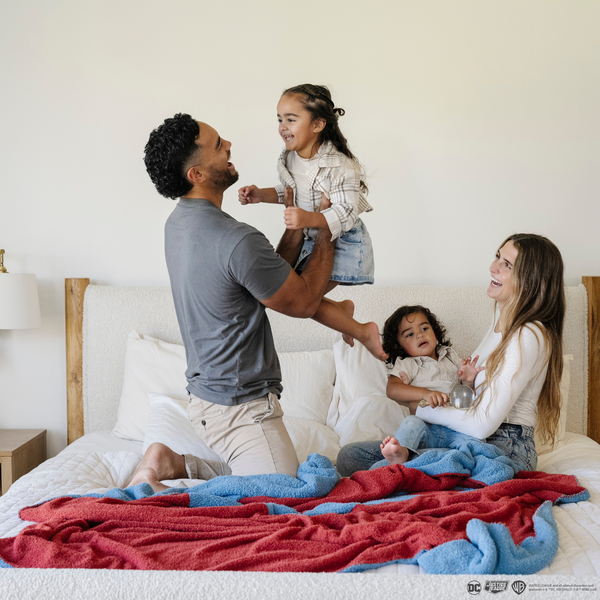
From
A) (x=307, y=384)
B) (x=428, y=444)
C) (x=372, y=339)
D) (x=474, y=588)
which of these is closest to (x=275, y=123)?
(x=307, y=384)

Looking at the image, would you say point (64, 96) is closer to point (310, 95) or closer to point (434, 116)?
point (310, 95)

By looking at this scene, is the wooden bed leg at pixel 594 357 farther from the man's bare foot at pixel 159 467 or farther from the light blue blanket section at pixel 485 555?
the man's bare foot at pixel 159 467

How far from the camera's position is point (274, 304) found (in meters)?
1.60

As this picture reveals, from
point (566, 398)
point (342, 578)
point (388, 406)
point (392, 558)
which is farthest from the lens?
point (566, 398)

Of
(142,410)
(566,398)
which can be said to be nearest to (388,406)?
(566,398)

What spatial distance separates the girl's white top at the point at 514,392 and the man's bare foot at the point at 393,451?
0.22 m

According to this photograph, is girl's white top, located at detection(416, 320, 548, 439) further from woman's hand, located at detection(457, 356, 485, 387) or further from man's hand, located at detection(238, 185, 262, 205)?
man's hand, located at detection(238, 185, 262, 205)

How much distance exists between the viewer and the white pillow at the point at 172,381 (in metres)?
2.37

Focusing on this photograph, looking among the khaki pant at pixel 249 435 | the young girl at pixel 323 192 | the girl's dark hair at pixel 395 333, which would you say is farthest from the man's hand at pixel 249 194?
the girl's dark hair at pixel 395 333

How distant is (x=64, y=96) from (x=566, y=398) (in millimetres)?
2712

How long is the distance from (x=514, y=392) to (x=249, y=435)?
0.82 m

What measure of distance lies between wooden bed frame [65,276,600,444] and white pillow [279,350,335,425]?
1.00 meters

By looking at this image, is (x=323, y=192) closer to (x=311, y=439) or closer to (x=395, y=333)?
(x=395, y=333)

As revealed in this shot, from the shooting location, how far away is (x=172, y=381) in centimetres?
245
